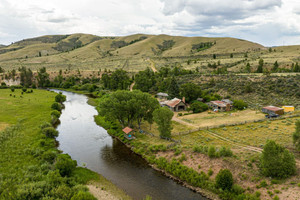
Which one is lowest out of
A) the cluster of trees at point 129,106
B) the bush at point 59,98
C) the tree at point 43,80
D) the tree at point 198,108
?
the tree at point 198,108

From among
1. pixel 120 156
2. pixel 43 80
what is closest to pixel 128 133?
pixel 120 156

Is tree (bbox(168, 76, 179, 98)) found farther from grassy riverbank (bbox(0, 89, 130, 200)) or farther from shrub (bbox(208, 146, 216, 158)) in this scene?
grassy riverbank (bbox(0, 89, 130, 200))

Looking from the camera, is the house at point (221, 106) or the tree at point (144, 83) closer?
the house at point (221, 106)

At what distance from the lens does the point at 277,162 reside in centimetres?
2536

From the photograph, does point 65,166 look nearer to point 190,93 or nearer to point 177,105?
point 177,105

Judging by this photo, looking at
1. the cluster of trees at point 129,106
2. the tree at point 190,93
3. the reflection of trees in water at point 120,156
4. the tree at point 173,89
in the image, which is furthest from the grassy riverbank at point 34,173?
the tree at point 190,93

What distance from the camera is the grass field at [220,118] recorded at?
4829 centimetres

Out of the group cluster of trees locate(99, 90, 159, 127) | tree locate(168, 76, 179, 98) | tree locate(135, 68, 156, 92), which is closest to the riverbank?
cluster of trees locate(99, 90, 159, 127)

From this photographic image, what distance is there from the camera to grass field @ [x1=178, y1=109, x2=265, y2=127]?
48294 millimetres

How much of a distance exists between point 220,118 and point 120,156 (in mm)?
29161

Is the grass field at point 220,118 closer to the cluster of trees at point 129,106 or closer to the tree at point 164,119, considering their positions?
the tree at point 164,119

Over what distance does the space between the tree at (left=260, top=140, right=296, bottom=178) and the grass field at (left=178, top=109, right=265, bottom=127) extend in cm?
2049

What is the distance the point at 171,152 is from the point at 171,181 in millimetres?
6476

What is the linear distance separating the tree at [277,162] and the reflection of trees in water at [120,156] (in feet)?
59.1
